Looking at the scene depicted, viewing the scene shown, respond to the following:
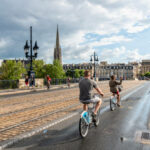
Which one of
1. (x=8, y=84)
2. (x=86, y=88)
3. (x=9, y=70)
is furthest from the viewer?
(x=9, y=70)

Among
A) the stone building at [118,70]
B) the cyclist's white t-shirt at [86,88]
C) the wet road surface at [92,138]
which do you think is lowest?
the wet road surface at [92,138]

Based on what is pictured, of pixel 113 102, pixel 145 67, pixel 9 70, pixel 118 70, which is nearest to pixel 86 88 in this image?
pixel 113 102

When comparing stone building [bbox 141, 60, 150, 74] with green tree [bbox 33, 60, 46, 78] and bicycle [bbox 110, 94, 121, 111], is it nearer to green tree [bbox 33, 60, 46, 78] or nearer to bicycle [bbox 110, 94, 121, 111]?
green tree [bbox 33, 60, 46, 78]

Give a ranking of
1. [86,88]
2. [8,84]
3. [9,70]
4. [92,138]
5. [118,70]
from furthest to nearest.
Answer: [118,70]
[9,70]
[8,84]
[86,88]
[92,138]

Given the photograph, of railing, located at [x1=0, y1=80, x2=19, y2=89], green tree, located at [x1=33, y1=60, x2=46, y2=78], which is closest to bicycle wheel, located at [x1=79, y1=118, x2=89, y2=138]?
railing, located at [x1=0, y1=80, x2=19, y2=89]

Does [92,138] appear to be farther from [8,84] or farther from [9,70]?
[9,70]

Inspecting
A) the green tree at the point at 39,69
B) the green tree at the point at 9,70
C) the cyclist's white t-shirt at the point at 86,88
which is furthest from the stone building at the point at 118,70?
the cyclist's white t-shirt at the point at 86,88

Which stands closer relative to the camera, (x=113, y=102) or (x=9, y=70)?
(x=113, y=102)

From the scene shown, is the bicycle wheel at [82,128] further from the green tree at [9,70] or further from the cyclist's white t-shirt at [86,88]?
the green tree at [9,70]

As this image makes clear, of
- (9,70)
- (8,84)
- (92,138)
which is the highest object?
(9,70)

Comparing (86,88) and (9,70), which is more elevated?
(9,70)

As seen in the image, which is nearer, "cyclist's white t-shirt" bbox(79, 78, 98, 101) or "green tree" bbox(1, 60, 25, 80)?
"cyclist's white t-shirt" bbox(79, 78, 98, 101)

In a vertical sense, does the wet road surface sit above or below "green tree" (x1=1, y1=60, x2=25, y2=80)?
below

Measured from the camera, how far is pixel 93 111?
5.67 m
